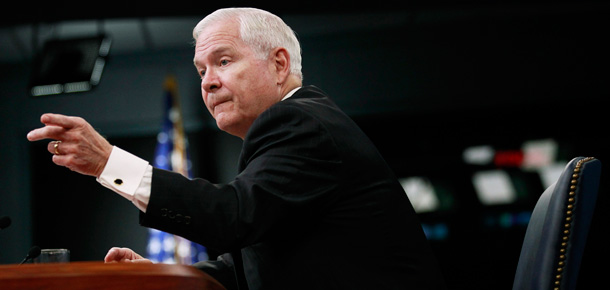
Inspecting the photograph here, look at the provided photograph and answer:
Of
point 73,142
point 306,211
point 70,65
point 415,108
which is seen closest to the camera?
point 73,142

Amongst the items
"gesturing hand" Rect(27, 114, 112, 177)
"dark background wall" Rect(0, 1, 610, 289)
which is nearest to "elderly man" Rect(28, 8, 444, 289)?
"gesturing hand" Rect(27, 114, 112, 177)

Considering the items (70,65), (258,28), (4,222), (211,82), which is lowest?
(4,222)

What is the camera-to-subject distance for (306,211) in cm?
111

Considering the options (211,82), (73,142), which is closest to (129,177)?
(73,142)

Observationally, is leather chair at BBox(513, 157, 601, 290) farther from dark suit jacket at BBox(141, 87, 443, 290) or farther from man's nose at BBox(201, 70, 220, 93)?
man's nose at BBox(201, 70, 220, 93)

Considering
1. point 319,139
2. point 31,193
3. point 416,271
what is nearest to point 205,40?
point 319,139

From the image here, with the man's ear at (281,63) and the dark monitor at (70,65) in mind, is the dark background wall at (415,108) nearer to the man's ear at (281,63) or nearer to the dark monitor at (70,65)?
the dark monitor at (70,65)

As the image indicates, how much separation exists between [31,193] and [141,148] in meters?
1.15

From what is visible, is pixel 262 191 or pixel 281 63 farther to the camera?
pixel 281 63

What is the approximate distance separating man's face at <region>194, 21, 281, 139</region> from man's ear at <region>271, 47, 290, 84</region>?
4cm

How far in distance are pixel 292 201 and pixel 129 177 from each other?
11.1 inches

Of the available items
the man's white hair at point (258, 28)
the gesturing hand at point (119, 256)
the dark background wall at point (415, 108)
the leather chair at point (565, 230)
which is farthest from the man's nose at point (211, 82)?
the dark background wall at point (415, 108)

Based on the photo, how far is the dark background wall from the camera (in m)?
5.08

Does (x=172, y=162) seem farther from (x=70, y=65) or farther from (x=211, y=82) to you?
(x=211, y=82)
